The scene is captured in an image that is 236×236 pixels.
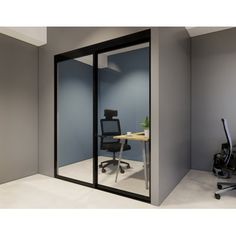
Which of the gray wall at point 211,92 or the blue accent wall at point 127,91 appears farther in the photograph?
the gray wall at point 211,92

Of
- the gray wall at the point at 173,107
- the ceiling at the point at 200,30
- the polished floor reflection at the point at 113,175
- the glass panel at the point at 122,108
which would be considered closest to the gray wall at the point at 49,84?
the polished floor reflection at the point at 113,175

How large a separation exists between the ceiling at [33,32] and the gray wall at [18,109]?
96mm

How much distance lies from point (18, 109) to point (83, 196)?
179cm

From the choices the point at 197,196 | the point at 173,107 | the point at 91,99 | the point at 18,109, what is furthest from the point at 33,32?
the point at 197,196

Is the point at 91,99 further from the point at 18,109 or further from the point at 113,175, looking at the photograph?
the point at 113,175

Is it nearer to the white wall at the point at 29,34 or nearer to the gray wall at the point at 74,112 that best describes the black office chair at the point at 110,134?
the gray wall at the point at 74,112

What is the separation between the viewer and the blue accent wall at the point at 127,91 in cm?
323

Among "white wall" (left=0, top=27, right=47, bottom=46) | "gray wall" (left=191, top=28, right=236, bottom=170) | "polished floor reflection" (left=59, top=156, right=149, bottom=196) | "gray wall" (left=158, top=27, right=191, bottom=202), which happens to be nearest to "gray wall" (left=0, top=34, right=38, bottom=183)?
"white wall" (left=0, top=27, right=47, bottom=46)

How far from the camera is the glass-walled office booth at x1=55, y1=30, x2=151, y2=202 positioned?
2.91 m

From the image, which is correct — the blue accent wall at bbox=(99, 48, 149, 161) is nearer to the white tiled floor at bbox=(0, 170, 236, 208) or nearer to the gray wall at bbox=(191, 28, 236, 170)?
the white tiled floor at bbox=(0, 170, 236, 208)

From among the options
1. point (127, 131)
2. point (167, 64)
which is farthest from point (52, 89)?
point (167, 64)

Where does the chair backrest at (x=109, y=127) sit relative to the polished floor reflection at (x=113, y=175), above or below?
above

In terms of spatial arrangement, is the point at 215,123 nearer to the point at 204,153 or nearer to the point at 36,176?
the point at 204,153
